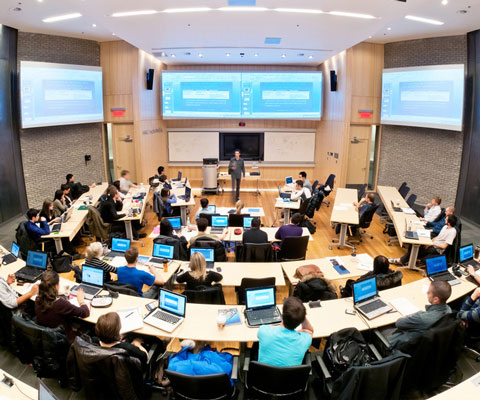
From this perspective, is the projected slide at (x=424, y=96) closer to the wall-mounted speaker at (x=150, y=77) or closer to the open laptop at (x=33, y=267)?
the wall-mounted speaker at (x=150, y=77)

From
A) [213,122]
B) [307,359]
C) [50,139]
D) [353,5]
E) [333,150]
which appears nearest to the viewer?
[307,359]

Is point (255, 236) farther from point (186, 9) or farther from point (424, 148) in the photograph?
point (424, 148)

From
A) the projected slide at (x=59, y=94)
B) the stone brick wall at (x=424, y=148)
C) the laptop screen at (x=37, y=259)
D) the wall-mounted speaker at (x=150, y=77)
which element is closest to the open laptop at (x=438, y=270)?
the laptop screen at (x=37, y=259)

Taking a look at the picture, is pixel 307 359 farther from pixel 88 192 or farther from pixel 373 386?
pixel 88 192

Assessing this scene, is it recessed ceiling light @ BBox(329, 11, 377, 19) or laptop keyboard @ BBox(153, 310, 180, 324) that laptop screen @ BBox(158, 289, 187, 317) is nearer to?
laptop keyboard @ BBox(153, 310, 180, 324)

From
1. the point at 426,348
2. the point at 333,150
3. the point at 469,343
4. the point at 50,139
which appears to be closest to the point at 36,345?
the point at 426,348

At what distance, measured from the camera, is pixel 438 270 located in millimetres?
5273

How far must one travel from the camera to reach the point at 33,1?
24.0ft

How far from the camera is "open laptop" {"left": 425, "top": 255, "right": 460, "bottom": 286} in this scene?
516 cm

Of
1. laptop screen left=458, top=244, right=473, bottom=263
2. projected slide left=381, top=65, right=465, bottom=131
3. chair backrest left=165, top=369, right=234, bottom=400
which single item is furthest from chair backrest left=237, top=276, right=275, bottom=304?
projected slide left=381, top=65, right=465, bottom=131

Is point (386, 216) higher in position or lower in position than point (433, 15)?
lower

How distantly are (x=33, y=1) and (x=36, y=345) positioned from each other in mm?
6618

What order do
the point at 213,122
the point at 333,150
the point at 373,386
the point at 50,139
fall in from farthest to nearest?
the point at 213,122 < the point at 333,150 < the point at 50,139 < the point at 373,386

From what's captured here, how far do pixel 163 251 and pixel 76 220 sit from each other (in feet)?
9.33
